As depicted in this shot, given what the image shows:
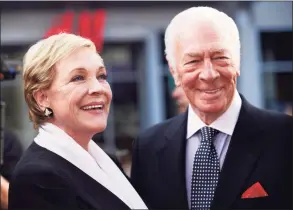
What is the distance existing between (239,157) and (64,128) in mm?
617

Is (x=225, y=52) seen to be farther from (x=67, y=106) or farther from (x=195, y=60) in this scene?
(x=67, y=106)

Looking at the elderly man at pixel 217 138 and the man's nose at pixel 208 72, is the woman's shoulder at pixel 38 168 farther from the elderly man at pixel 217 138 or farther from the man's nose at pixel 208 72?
the man's nose at pixel 208 72

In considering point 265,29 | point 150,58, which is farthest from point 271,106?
point 150,58

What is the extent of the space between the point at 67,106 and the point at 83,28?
2.17ft

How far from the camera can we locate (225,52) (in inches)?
70.5

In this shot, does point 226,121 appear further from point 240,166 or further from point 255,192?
point 255,192

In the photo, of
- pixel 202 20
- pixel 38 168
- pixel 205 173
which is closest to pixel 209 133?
pixel 205 173

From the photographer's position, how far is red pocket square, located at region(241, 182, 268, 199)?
1809mm

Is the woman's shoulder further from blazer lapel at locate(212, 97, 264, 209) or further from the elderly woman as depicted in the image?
blazer lapel at locate(212, 97, 264, 209)

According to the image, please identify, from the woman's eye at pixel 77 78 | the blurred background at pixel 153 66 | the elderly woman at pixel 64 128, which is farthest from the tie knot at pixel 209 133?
the blurred background at pixel 153 66

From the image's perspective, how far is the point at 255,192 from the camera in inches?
71.3

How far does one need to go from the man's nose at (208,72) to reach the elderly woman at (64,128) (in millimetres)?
327

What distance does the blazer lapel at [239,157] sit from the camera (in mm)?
1813

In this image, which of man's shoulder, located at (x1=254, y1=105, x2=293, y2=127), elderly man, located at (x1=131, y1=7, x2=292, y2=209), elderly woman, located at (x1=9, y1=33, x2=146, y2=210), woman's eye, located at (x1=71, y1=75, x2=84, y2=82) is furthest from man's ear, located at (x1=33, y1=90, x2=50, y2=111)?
man's shoulder, located at (x1=254, y1=105, x2=293, y2=127)
